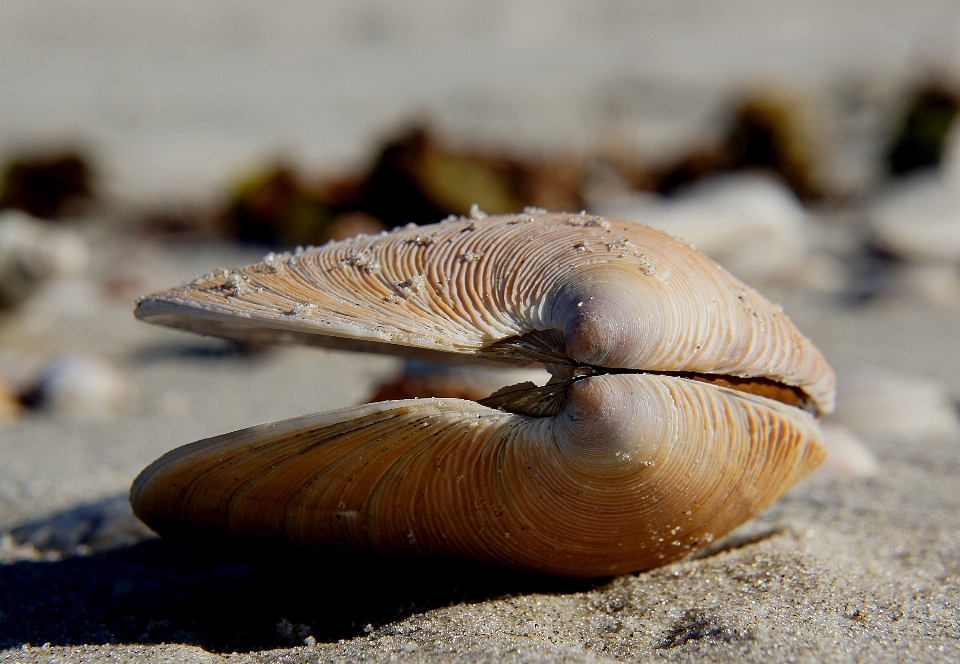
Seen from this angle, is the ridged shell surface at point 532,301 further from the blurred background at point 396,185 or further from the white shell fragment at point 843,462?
the blurred background at point 396,185

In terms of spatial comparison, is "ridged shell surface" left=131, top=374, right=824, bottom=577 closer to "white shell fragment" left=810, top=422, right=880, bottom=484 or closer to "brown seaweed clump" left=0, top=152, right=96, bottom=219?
"white shell fragment" left=810, top=422, right=880, bottom=484

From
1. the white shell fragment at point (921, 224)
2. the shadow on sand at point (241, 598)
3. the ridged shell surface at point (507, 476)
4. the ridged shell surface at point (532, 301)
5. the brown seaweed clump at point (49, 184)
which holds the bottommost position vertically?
the shadow on sand at point (241, 598)

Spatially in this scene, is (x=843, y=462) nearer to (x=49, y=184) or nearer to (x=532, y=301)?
(x=532, y=301)

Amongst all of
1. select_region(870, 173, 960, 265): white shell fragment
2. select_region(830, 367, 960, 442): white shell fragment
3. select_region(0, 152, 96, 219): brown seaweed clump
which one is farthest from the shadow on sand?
select_region(0, 152, 96, 219): brown seaweed clump

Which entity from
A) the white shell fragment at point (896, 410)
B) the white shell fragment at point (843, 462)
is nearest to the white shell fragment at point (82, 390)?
the white shell fragment at point (843, 462)

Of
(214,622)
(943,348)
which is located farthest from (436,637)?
(943,348)

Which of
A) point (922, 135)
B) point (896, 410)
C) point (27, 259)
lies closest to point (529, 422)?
point (896, 410)
